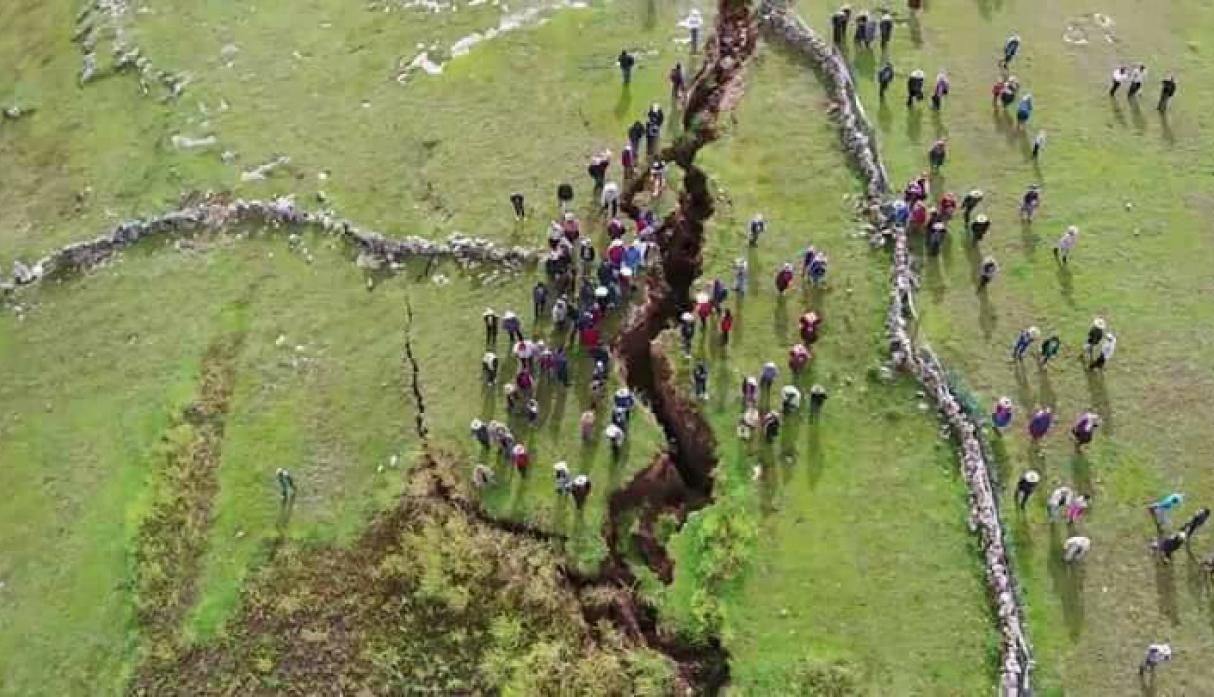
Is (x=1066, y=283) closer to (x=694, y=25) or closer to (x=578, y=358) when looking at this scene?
(x=578, y=358)

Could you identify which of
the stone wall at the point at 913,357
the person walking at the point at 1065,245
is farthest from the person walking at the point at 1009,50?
the person walking at the point at 1065,245

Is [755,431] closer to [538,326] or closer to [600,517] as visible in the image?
[600,517]

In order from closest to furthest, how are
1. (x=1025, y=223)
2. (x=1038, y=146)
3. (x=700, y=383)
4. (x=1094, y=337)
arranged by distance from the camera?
(x=1094, y=337)
(x=700, y=383)
(x=1025, y=223)
(x=1038, y=146)

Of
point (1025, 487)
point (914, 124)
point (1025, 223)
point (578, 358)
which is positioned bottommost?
point (1025, 487)

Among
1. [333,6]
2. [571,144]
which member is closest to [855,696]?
[571,144]

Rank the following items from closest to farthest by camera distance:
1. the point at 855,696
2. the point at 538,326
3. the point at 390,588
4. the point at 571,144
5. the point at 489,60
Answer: the point at 855,696
the point at 390,588
the point at 538,326
the point at 571,144
the point at 489,60

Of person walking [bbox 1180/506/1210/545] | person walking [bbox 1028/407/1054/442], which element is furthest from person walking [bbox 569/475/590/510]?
person walking [bbox 1180/506/1210/545]

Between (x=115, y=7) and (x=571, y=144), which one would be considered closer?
(x=571, y=144)

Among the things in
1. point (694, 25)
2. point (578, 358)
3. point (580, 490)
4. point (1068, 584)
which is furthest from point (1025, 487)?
point (694, 25)

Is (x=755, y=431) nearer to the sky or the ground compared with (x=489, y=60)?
nearer to the ground
